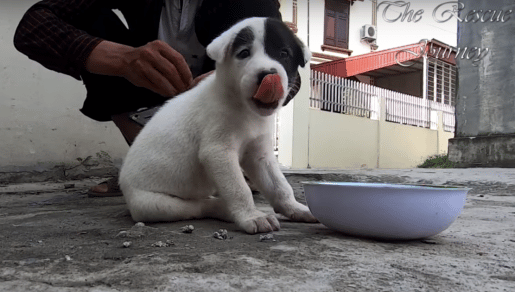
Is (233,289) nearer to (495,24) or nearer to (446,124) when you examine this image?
(495,24)

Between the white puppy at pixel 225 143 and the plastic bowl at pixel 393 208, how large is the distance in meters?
0.27

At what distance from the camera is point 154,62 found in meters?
1.78

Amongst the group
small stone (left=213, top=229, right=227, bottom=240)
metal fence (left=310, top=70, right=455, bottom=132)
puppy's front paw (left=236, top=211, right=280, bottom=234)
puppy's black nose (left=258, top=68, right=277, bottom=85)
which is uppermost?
metal fence (left=310, top=70, right=455, bottom=132)

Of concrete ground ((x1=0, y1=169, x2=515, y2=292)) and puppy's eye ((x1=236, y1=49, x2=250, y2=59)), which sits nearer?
concrete ground ((x1=0, y1=169, x2=515, y2=292))

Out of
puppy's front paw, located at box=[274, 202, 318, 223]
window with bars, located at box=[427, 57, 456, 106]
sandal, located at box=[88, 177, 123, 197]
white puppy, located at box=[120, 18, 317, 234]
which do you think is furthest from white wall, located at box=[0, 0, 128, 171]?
window with bars, located at box=[427, 57, 456, 106]

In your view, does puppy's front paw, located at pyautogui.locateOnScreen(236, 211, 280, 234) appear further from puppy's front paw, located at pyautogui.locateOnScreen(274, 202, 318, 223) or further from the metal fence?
the metal fence

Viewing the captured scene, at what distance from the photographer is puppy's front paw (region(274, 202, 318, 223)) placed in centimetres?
160

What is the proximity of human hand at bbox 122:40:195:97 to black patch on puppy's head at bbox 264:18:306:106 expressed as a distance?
20.4 inches

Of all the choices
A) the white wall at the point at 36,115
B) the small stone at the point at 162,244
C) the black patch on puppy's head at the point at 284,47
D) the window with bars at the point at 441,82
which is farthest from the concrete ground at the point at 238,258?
the window with bars at the point at 441,82

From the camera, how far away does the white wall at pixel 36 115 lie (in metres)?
3.70

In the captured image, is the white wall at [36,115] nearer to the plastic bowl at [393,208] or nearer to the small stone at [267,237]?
the small stone at [267,237]

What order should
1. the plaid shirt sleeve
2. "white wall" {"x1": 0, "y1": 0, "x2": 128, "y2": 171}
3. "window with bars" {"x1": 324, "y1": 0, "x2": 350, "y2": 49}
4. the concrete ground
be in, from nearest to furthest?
the concrete ground → the plaid shirt sleeve → "white wall" {"x1": 0, "y1": 0, "x2": 128, "y2": 171} → "window with bars" {"x1": 324, "y1": 0, "x2": 350, "y2": 49}

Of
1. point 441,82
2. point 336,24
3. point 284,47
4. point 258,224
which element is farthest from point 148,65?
point 441,82

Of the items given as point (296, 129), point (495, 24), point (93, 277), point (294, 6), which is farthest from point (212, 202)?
point (294, 6)
